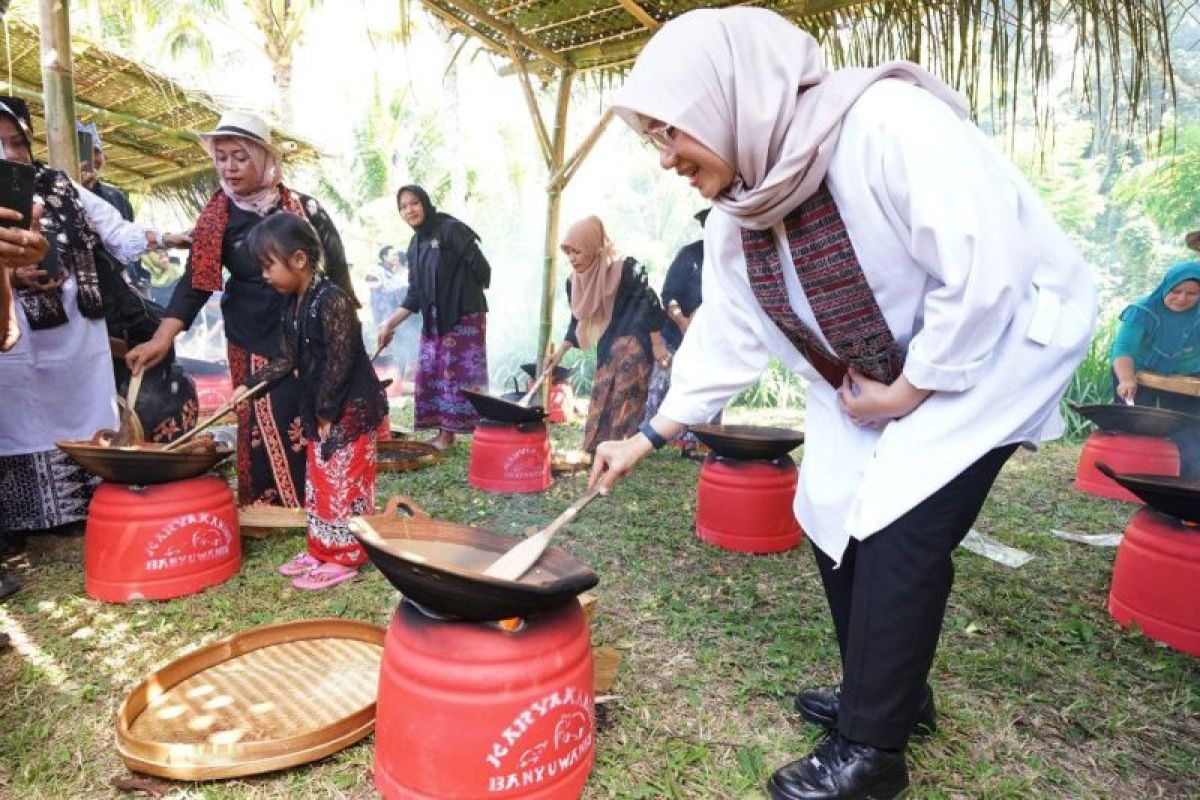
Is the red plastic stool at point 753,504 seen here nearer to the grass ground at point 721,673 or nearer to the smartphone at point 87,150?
the grass ground at point 721,673

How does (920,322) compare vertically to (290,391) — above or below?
above

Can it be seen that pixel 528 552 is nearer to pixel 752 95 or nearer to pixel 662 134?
pixel 662 134

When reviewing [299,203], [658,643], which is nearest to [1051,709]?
[658,643]

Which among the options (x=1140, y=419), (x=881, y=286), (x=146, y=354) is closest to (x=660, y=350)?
(x=1140, y=419)

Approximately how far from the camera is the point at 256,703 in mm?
1970

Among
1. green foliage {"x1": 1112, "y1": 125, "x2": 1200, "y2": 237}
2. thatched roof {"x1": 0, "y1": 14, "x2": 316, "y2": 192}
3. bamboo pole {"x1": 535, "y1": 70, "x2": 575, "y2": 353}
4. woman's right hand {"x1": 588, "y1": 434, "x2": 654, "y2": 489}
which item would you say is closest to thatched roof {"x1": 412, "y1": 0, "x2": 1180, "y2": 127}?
bamboo pole {"x1": 535, "y1": 70, "x2": 575, "y2": 353}

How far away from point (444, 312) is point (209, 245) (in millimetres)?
2146

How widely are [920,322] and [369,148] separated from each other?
46.9 feet

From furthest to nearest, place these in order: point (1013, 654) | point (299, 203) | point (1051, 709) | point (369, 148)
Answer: point (369, 148) < point (299, 203) < point (1013, 654) < point (1051, 709)

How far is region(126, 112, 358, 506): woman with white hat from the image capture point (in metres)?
3.32

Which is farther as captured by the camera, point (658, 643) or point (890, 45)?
point (890, 45)

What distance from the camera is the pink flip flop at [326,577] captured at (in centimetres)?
289

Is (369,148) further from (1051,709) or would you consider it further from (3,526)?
(1051,709)

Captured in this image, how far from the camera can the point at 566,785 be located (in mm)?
1564
